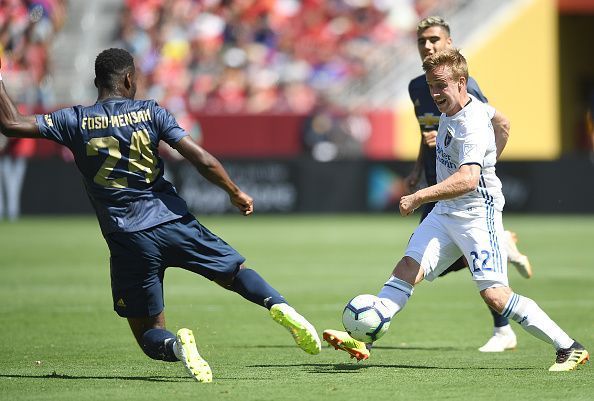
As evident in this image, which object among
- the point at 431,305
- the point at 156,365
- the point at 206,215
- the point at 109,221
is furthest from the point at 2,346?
the point at 206,215

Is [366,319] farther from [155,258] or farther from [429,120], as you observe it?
[429,120]

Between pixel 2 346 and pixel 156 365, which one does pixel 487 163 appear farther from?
pixel 2 346

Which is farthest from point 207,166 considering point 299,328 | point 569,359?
point 569,359

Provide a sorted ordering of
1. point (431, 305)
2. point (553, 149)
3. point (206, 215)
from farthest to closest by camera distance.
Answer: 1. point (553, 149)
2. point (206, 215)
3. point (431, 305)

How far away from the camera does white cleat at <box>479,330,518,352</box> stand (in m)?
9.15

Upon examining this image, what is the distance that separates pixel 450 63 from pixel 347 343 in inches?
77.7

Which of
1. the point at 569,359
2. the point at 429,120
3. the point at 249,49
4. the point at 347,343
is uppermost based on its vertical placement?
the point at 249,49

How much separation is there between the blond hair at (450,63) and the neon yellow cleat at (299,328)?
1.81 metres

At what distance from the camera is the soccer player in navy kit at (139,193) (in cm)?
722

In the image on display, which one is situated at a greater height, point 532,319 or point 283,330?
point 532,319

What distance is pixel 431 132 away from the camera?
9094 mm

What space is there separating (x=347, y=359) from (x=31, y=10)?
18.3 m

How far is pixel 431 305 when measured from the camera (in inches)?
488

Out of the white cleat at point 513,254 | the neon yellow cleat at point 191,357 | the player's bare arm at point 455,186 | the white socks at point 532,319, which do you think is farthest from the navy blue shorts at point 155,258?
the white cleat at point 513,254
